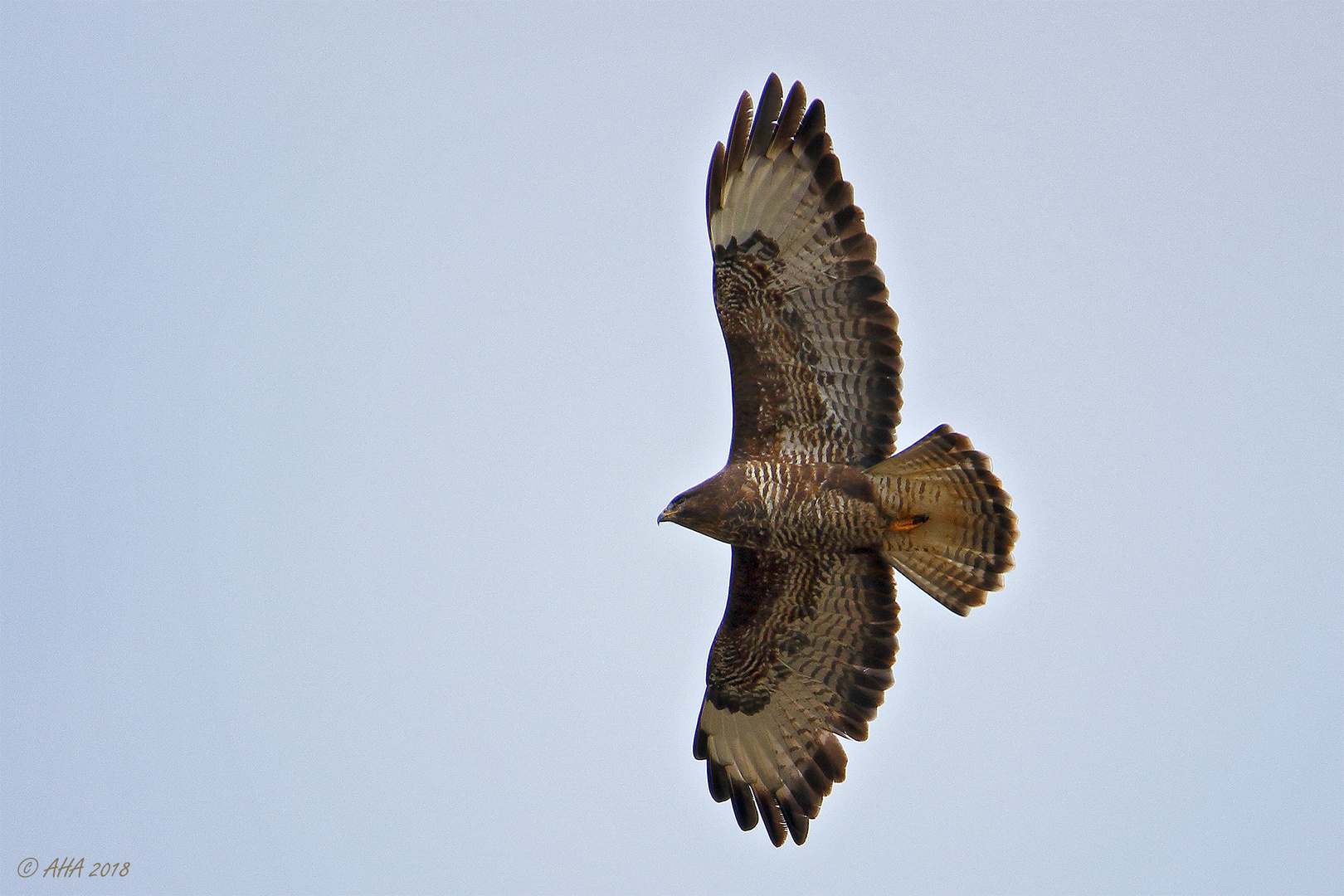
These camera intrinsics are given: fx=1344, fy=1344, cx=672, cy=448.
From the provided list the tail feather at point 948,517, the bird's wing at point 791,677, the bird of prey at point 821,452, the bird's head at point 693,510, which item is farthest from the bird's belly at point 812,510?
the bird's wing at point 791,677

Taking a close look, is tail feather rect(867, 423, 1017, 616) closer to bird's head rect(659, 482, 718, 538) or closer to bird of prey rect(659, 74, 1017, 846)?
bird of prey rect(659, 74, 1017, 846)

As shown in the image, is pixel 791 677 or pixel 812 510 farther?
pixel 791 677

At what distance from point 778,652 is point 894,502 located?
1.75 meters

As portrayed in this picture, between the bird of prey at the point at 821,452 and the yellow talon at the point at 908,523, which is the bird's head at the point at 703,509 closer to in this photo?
the bird of prey at the point at 821,452

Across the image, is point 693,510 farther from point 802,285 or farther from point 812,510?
point 802,285

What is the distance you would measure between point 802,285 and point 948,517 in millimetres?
1872

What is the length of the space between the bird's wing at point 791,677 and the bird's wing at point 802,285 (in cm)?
110

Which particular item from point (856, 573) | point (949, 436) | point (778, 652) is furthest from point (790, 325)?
point (778, 652)

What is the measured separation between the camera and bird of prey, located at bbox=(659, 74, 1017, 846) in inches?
352

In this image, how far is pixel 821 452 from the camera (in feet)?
30.6

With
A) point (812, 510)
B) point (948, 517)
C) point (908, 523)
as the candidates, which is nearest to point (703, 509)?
point (812, 510)

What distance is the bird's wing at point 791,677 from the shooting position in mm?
9859

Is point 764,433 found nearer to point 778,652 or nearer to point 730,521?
point 730,521

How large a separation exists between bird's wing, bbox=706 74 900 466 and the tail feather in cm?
26
